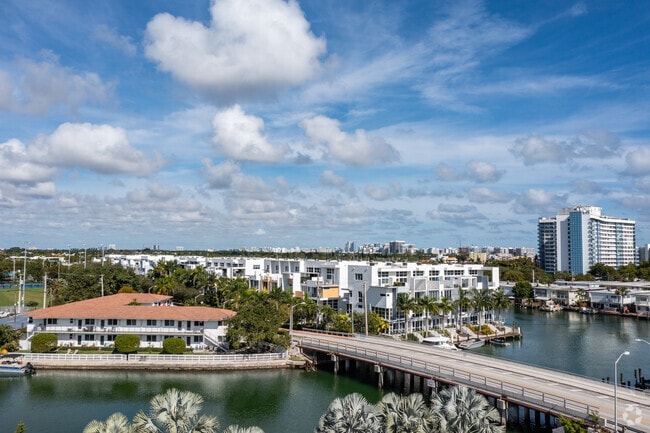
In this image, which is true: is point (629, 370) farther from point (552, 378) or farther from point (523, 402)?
point (523, 402)

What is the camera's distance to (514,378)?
42.3m

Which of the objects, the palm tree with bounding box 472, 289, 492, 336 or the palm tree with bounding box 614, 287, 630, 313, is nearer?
the palm tree with bounding box 472, 289, 492, 336

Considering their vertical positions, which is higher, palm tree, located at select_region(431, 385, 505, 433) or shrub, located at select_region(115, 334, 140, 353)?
palm tree, located at select_region(431, 385, 505, 433)

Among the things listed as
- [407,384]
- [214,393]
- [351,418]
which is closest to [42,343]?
[214,393]

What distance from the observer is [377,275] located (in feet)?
267

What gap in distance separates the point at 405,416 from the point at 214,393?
28045 mm

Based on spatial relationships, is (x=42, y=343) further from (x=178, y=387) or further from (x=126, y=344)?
(x=178, y=387)

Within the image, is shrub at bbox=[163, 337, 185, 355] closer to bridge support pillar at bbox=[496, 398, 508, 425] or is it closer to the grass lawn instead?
bridge support pillar at bbox=[496, 398, 508, 425]

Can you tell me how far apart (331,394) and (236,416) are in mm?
10216

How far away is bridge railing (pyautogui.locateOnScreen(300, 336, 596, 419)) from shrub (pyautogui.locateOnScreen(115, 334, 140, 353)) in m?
18.9

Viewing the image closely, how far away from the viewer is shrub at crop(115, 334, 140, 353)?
183 feet

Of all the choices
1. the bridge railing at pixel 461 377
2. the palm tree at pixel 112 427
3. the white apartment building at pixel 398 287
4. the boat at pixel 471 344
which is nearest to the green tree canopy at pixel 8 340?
the bridge railing at pixel 461 377

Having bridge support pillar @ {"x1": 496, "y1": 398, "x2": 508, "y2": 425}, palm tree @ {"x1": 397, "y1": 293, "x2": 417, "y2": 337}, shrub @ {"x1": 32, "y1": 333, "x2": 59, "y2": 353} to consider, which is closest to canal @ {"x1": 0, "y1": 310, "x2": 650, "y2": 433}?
shrub @ {"x1": 32, "y1": 333, "x2": 59, "y2": 353}

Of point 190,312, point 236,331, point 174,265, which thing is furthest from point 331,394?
point 174,265
